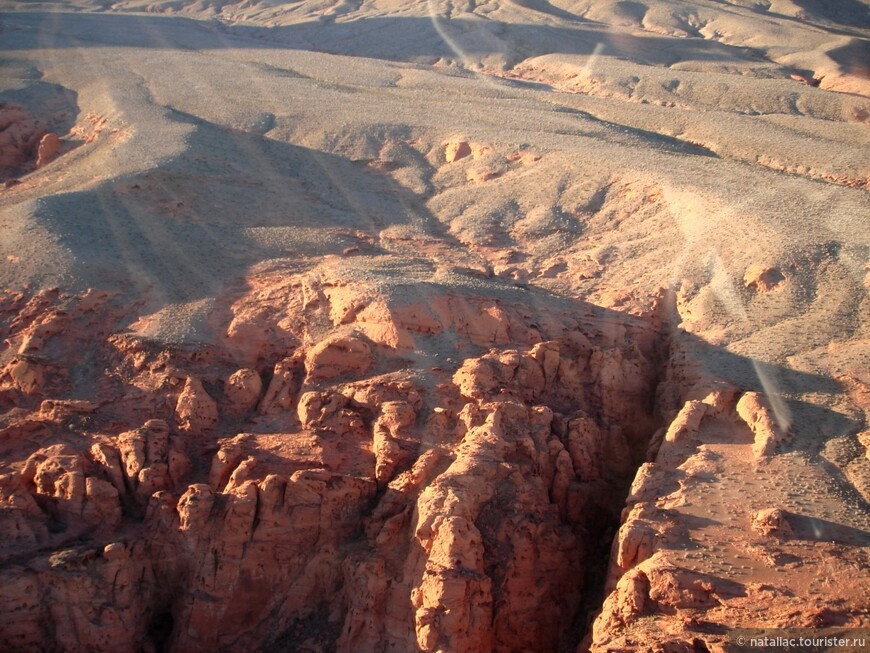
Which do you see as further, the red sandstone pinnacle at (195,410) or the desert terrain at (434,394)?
the red sandstone pinnacle at (195,410)

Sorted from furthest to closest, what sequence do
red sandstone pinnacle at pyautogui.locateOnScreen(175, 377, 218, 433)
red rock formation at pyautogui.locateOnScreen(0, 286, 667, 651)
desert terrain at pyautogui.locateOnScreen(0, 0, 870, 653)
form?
red sandstone pinnacle at pyautogui.locateOnScreen(175, 377, 218, 433) → red rock formation at pyautogui.locateOnScreen(0, 286, 667, 651) → desert terrain at pyautogui.locateOnScreen(0, 0, 870, 653)

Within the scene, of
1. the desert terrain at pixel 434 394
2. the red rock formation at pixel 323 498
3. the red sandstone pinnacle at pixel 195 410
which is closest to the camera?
the desert terrain at pixel 434 394

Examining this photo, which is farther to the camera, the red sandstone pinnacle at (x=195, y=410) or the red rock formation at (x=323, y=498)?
the red sandstone pinnacle at (x=195, y=410)

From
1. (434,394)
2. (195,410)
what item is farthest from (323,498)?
(195,410)

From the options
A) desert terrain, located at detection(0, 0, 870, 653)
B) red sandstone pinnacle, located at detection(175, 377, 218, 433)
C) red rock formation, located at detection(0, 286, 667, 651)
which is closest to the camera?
desert terrain, located at detection(0, 0, 870, 653)

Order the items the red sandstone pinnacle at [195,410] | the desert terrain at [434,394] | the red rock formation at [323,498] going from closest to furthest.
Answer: the desert terrain at [434,394] < the red rock formation at [323,498] < the red sandstone pinnacle at [195,410]

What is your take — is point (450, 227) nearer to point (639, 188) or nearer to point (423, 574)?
point (639, 188)

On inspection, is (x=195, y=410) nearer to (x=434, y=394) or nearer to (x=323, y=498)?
(x=323, y=498)

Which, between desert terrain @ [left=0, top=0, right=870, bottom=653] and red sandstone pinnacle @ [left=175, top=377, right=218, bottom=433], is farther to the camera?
red sandstone pinnacle @ [left=175, top=377, right=218, bottom=433]
